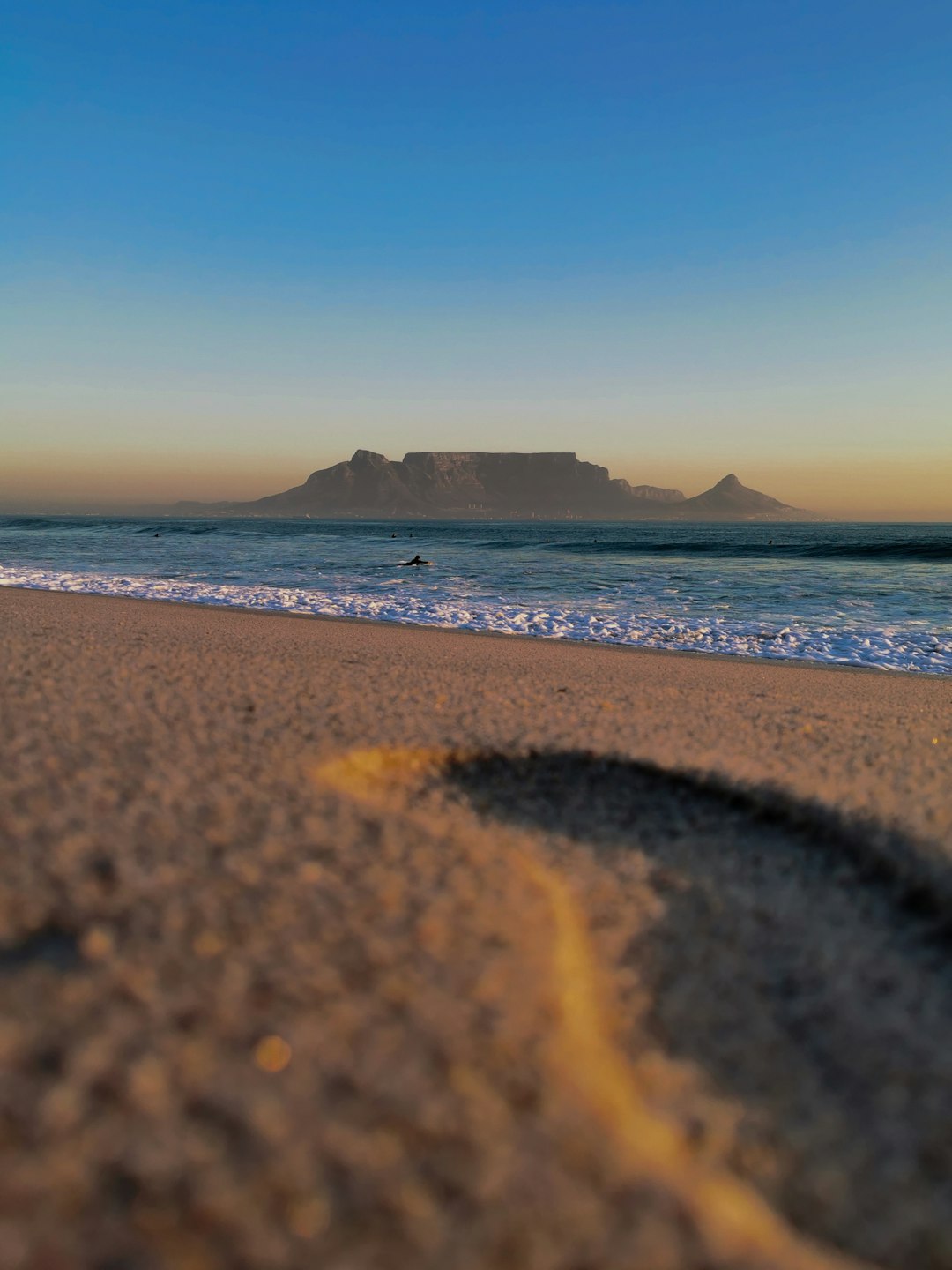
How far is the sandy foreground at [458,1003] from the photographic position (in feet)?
2.19

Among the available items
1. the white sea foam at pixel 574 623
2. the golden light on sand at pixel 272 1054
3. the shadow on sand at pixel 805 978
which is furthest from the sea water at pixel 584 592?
the golden light on sand at pixel 272 1054

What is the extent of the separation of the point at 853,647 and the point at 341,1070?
24.5 feet

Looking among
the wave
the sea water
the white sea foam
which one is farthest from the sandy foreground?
the wave

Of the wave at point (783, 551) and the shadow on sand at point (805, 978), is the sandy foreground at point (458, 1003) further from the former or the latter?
the wave at point (783, 551)

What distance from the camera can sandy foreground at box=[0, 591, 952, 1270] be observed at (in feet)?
2.19

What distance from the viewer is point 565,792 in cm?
188

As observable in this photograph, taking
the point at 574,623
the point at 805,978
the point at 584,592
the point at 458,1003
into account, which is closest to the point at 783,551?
the point at 584,592

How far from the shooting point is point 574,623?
8352mm

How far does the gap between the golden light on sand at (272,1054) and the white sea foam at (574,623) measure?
6.51m

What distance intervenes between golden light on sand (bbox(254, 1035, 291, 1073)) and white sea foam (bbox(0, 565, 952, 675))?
21.3 feet

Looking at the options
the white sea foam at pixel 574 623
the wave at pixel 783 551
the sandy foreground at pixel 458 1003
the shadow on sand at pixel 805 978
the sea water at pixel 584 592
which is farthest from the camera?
the wave at pixel 783 551

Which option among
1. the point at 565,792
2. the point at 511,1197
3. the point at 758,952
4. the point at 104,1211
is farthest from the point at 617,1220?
the point at 565,792

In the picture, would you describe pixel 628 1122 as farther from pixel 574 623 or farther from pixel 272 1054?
pixel 574 623

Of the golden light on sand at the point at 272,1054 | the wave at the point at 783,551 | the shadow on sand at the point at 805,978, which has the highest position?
the wave at the point at 783,551
